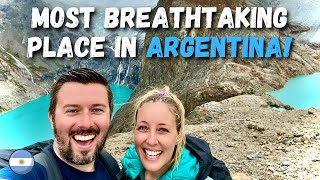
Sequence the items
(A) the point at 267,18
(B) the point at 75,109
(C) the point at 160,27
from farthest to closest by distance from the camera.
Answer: (C) the point at 160,27 → (A) the point at 267,18 → (B) the point at 75,109

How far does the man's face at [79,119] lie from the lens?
2.97 metres

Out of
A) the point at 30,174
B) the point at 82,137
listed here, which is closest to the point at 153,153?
the point at 82,137

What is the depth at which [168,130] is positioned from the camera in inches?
139

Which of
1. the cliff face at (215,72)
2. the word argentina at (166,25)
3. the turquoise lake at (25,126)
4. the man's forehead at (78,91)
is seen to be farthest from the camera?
the turquoise lake at (25,126)

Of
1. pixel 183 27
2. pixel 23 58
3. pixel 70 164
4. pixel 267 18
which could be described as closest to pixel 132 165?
pixel 70 164

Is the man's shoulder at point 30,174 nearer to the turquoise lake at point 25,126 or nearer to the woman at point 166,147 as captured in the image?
the woman at point 166,147

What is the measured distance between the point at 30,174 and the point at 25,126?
79.0 meters

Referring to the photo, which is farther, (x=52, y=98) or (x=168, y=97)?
(x=168, y=97)

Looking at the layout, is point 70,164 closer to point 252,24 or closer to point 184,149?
point 184,149

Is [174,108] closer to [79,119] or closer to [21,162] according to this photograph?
[79,119]

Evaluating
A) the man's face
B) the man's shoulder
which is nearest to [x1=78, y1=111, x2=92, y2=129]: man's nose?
the man's face

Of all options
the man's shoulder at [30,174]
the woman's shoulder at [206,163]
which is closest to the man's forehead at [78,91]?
the man's shoulder at [30,174]

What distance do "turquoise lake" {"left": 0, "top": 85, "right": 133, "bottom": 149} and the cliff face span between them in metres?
9.65

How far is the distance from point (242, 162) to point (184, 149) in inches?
279
